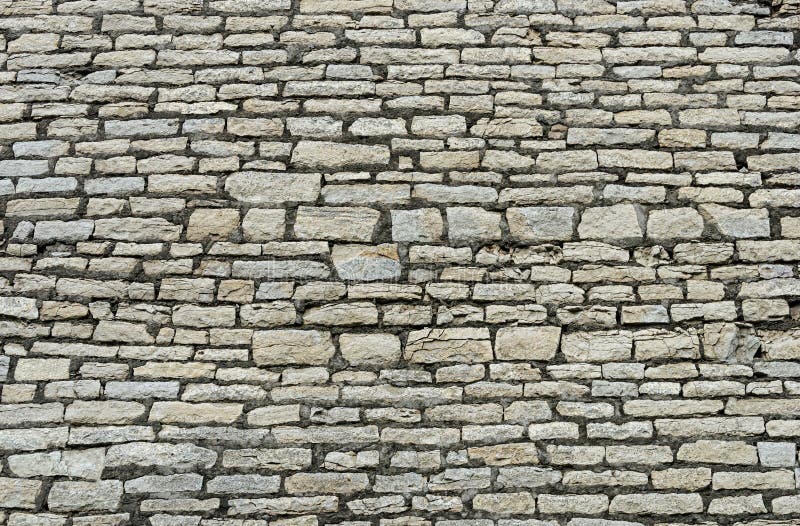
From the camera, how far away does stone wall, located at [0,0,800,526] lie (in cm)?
378

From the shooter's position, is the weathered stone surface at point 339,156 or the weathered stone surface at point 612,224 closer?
the weathered stone surface at point 612,224

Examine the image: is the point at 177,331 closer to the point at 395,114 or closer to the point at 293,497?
the point at 293,497

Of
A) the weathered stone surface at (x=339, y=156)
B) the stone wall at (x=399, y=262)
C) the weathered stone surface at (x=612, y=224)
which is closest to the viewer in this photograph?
the stone wall at (x=399, y=262)

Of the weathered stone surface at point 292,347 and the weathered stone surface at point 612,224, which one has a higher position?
the weathered stone surface at point 612,224

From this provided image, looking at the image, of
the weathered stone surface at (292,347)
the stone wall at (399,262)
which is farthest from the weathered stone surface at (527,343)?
the weathered stone surface at (292,347)

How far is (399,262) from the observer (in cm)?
409

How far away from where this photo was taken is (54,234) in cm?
418

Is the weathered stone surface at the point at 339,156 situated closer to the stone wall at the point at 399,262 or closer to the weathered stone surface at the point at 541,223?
the stone wall at the point at 399,262

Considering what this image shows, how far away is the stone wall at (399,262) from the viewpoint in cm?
378

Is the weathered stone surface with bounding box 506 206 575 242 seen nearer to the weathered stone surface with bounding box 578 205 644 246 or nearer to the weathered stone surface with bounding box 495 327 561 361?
the weathered stone surface with bounding box 578 205 644 246

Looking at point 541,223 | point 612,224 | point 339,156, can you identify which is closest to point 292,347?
point 339,156

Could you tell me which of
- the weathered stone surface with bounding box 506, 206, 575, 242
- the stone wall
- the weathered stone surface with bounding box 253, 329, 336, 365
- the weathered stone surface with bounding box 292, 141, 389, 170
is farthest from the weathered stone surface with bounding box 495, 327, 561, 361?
the weathered stone surface with bounding box 292, 141, 389, 170

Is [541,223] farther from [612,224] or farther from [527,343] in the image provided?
[527,343]

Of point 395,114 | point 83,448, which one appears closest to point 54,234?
point 83,448
